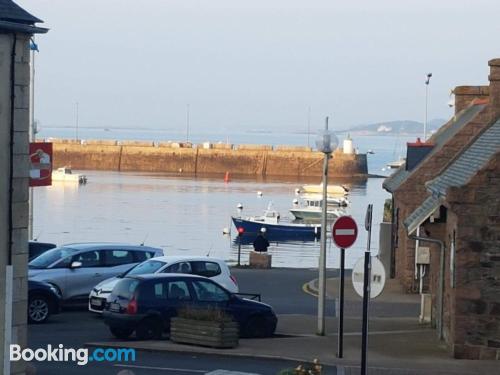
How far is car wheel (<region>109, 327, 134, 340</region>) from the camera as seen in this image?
22484 millimetres

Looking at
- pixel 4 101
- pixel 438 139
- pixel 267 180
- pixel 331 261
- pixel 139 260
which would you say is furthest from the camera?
pixel 267 180

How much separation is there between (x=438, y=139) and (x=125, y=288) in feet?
56.3

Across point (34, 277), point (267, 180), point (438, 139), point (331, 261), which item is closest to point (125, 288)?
point (34, 277)

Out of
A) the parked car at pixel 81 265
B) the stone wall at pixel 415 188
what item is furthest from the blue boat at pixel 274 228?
the parked car at pixel 81 265

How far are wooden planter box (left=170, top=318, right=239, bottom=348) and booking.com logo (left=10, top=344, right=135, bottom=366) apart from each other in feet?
3.86

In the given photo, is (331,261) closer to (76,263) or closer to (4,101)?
(76,263)

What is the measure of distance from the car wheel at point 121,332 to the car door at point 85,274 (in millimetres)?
4445

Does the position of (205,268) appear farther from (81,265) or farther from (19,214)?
(19,214)

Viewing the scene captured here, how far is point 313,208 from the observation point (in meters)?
97.1

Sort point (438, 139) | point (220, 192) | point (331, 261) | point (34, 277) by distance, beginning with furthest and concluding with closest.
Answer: point (220, 192)
point (331, 261)
point (438, 139)
point (34, 277)

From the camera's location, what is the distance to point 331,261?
62.6 metres

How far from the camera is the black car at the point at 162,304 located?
22375 millimetres

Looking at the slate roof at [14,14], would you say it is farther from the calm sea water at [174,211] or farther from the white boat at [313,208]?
the white boat at [313,208]

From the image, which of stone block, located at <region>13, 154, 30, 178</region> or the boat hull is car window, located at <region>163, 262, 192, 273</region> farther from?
the boat hull
